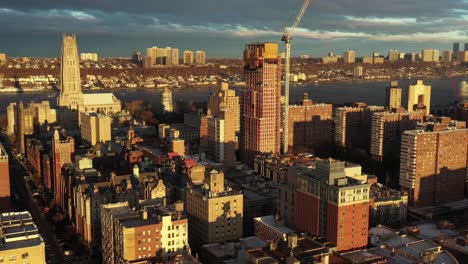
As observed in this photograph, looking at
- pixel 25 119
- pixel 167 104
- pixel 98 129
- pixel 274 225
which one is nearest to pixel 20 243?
pixel 274 225

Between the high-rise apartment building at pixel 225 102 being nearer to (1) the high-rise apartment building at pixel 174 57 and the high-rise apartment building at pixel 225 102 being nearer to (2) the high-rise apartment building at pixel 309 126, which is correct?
(2) the high-rise apartment building at pixel 309 126

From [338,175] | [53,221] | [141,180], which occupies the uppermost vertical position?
[338,175]

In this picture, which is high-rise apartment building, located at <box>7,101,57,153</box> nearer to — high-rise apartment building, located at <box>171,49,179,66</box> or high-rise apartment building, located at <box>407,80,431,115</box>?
high-rise apartment building, located at <box>407,80,431,115</box>

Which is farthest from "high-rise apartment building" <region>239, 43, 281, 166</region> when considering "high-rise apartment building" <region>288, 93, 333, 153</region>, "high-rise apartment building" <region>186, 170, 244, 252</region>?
"high-rise apartment building" <region>186, 170, 244, 252</region>

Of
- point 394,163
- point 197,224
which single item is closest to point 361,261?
point 197,224

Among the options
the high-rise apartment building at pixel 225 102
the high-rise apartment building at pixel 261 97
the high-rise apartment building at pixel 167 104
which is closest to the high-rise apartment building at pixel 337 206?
the high-rise apartment building at pixel 261 97

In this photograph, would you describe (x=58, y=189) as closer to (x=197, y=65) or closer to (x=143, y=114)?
(x=143, y=114)
